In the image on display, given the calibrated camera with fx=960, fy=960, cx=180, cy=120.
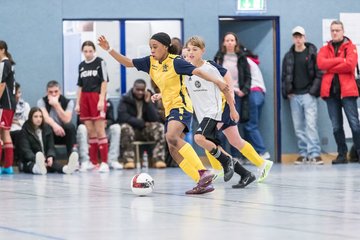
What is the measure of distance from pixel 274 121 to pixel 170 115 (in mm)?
8057

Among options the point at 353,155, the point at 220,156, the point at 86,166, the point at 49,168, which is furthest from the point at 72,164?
the point at 353,155

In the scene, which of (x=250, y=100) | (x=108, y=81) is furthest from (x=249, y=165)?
(x=108, y=81)

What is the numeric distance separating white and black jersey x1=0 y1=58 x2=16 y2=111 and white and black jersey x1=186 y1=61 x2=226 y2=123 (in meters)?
4.32

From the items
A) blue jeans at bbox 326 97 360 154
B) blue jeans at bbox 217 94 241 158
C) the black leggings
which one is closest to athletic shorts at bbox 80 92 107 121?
the black leggings

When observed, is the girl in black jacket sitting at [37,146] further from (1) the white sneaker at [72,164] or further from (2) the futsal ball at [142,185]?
(2) the futsal ball at [142,185]

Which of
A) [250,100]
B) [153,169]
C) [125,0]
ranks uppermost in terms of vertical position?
[125,0]

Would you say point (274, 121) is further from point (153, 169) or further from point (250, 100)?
point (153, 169)

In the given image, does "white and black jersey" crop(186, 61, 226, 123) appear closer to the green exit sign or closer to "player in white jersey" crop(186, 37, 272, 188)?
"player in white jersey" crop(186, 37, 272, 188)

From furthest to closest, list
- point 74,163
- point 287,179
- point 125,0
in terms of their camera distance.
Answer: point 125,0 → point 74,163 → point 287,179

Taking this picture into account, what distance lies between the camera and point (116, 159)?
1639 centimetres

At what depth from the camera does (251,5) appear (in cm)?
1797

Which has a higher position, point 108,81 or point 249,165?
point 108,81

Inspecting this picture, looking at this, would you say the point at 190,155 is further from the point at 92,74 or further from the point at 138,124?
the point at 138,124

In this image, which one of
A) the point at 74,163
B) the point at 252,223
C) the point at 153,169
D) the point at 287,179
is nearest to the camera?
the point at 252,223
